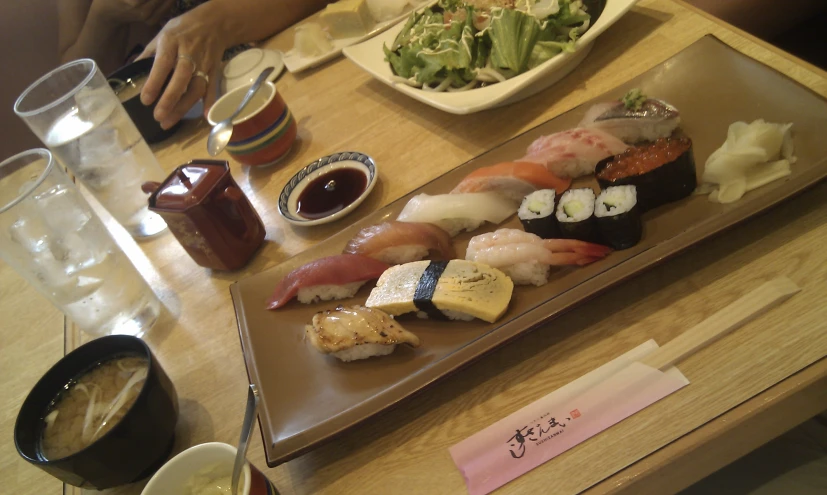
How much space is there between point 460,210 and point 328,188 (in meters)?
0.52

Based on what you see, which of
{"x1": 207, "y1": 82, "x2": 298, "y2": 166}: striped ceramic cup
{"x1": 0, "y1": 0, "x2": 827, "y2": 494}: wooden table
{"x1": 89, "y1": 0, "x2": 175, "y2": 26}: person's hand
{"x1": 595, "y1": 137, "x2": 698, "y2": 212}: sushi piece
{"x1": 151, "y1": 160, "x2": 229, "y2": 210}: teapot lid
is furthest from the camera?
{"x1": 89, "y1": 0, "x2": 175, "y2": 26}: person's hand

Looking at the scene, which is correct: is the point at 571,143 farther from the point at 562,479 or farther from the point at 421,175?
the point at 562,479

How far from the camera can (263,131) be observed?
1757 mm

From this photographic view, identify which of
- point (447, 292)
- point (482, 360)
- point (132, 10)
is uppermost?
point (132, 10)

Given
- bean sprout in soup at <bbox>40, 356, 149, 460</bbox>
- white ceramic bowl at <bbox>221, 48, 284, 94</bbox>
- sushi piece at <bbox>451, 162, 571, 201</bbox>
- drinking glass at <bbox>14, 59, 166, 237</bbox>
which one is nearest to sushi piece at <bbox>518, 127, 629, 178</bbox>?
sushi piece at <bbox>451, 162, 571, 201</bbox>

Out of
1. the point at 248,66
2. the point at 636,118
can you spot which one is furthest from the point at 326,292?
the point at 248,66

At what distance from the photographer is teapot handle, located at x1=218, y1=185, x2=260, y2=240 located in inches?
55.4

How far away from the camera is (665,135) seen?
1271 mm

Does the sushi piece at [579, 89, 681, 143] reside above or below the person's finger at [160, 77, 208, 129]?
below

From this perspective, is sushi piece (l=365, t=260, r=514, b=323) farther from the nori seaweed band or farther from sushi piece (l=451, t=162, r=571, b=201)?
sushi piece (l=451, t=162, r=571, b=201)

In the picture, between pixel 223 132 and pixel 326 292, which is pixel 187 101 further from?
pixel 326 292

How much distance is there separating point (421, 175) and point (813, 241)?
961 mm

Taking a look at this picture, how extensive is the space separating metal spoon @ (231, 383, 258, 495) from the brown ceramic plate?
53mm

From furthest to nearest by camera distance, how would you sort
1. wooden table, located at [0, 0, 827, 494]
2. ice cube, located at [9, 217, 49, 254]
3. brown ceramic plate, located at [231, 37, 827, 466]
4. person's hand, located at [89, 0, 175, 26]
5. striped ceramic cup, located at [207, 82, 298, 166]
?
person's hand, located at [89, 0, 175, 26] < striped ceramic cup, located at [207, 82, 298, 166] < ice cube, located at [9, 217, 49, 254] < brown ceramic plate, located at [231, 37, 827, 466] < wooden table, located at [0, 0, 827, 494]
